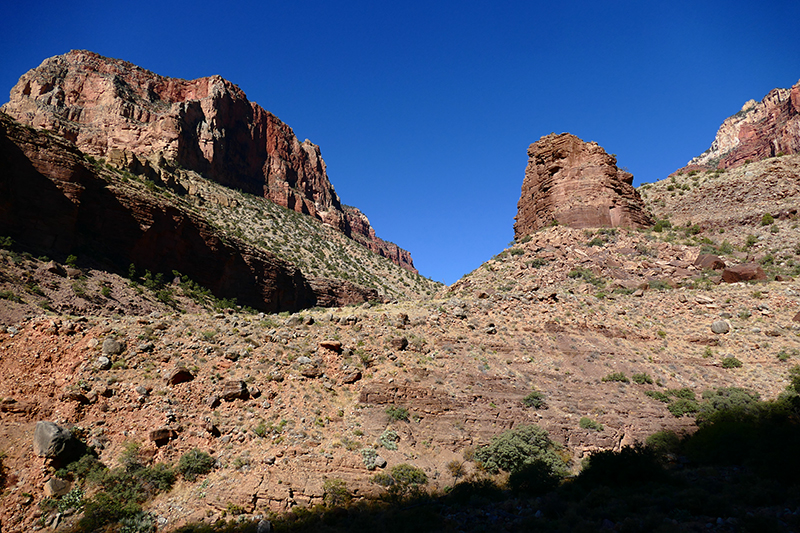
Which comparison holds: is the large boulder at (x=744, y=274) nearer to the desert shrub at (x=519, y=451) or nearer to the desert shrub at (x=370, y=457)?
the desert shrub at (x=519, y=451)

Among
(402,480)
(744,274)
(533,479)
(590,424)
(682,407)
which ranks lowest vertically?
(402,480)

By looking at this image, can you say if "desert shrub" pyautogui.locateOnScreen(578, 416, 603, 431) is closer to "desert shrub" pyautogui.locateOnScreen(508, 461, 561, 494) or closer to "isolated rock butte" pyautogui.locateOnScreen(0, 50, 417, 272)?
"desert shrub" pyautogui.locateOnScreen(508, 461, 561, 494)

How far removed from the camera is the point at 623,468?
10.4 m

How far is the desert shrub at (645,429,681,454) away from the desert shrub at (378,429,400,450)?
7.06 m

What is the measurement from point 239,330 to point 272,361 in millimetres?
2028

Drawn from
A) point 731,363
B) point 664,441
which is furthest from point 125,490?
point 731,363

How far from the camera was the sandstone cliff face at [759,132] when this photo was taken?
8093 centimetres

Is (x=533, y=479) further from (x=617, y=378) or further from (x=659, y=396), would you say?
(x=659, y=396)

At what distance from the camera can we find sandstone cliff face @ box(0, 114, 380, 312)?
2405cm

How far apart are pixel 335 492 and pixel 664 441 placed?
30.8 ft

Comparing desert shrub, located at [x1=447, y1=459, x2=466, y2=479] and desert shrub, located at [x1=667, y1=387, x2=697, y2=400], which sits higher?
desert shrub, located at [x1=667, y1=387, x2=697, y2=400]

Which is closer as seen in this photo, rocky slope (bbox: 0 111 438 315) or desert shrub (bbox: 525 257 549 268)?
rocky slope (bbox: 0 111 438 315)

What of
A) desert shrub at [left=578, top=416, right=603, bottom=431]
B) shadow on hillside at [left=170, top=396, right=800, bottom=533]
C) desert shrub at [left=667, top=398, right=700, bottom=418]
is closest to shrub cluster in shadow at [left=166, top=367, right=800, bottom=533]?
shadow on hillside at [left=170, top=396, right=800, bottom=533]

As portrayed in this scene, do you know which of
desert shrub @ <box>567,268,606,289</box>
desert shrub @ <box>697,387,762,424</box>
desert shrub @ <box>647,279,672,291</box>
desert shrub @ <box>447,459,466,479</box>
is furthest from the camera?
desert shrub @ <box>567,268,606,289</box>
